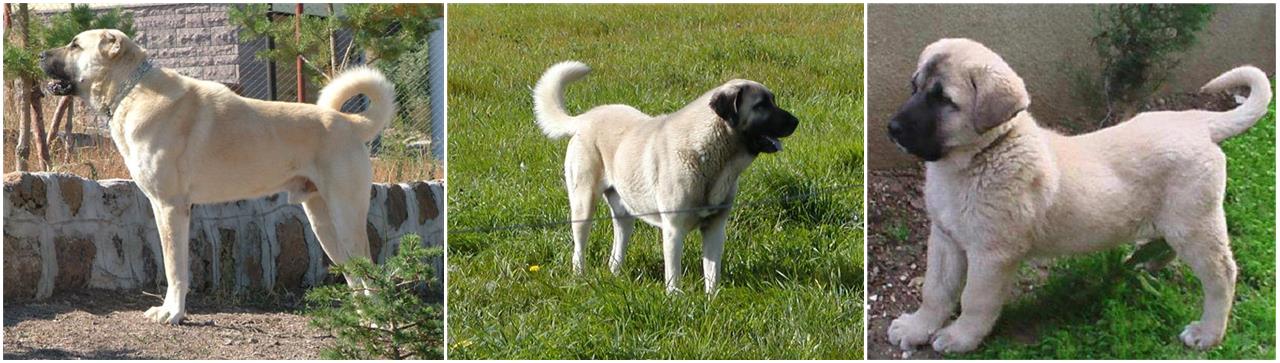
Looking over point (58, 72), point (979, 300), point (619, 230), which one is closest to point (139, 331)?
point (58, 72)

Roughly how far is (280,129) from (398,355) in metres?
1.13

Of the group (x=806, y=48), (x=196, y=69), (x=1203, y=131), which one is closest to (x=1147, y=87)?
(x=1203, y=131)

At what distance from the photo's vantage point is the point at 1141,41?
473 centimetres

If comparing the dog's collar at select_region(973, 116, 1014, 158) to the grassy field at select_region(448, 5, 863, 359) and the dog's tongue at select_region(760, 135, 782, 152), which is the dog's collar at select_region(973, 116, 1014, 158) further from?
the grassy field at select_region(448, 5, 863, 359)

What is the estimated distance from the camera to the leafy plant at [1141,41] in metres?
4.69

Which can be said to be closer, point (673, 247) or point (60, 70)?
point (673, 247)

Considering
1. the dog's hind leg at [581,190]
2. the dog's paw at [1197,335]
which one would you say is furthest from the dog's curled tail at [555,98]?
the dog's paw at [1197,335]

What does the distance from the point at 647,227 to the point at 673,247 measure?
40cm

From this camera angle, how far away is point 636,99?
5574 millimetres

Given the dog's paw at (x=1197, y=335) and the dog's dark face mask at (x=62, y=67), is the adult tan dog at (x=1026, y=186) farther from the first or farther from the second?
the dog's dark face mask at (x=62, y=67)

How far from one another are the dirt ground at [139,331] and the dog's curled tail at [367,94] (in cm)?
95

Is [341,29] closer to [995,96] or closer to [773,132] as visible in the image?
[773,132]

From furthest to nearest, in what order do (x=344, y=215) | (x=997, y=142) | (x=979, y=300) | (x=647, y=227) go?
1. (x=344, y=215)
2. (x=647, y=227)
3. (x=979, y=300)
4. (x=997, y=142)

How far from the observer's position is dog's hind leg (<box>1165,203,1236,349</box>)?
4.36 m
